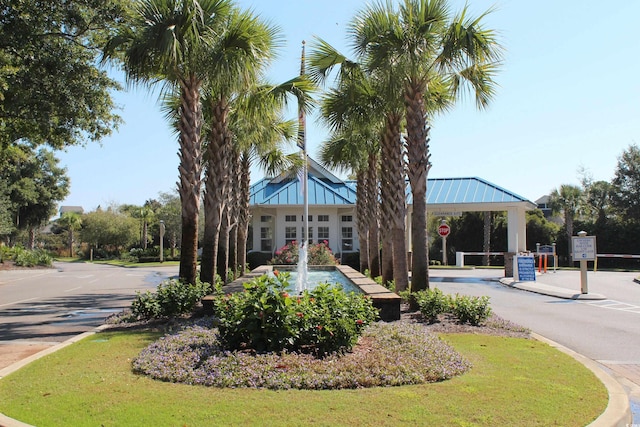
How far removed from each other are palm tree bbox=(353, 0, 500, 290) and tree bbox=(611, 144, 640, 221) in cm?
3731

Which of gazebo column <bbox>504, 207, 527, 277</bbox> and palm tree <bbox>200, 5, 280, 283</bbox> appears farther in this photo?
gazebo column <bbox>504, 207, 527, 277</bbox>

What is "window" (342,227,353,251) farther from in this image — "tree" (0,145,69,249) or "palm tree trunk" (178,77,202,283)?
"tree" (0,145,69,249)

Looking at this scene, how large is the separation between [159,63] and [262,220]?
23.3 meters

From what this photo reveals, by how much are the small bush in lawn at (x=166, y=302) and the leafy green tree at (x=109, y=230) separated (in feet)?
186

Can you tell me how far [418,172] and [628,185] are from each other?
4026 centimetres

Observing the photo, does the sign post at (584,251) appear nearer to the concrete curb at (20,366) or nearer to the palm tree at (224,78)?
the palm tree at (224,78)

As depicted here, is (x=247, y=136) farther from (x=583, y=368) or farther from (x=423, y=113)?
(x=583, y=368)

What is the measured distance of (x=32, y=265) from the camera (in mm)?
39250

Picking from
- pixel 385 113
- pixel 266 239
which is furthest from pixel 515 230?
pixel 385 113

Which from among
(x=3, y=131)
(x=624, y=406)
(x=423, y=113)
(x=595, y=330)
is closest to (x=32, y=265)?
(x=3, y=131)

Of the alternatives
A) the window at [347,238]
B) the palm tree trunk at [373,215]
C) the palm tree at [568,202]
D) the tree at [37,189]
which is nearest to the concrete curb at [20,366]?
the palm tree trunk at [373,215]

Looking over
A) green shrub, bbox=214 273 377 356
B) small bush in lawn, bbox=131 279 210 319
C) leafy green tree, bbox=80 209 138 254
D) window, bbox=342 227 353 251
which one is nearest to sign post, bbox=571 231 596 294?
small bush in lawn, bbox=131 279 210 319

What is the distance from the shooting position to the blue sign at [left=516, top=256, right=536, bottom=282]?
75.2 feet

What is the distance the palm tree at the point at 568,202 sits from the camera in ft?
150
